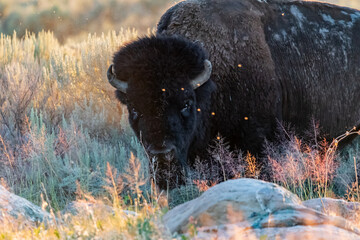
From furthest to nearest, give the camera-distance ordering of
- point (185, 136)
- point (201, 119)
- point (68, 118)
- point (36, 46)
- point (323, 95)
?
1. point (36, 46)
2. point (68, 118)
3. point (323, 95)
4. point (201, 119)
5. point (185, 136)

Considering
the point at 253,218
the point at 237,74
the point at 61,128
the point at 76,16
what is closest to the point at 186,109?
the point at 237,74

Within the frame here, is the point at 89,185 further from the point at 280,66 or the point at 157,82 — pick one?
the point at 280,66

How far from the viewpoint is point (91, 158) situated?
6562mm

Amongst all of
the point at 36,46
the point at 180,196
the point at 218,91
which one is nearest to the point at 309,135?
the point at 218,91

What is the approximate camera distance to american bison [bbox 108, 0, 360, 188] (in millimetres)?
4824

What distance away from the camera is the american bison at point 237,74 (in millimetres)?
4824

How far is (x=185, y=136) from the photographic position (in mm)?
5020

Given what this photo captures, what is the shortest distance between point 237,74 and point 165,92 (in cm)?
120

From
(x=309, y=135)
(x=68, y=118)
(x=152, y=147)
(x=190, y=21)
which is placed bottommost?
(x=68, y=118)

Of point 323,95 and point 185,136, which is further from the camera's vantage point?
point 323,95

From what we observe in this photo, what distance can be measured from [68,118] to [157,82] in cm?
366

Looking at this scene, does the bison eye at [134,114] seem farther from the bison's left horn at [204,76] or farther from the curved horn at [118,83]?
the bison's left horn at [204,76]

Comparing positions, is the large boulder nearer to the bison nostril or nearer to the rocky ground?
the rocky ground

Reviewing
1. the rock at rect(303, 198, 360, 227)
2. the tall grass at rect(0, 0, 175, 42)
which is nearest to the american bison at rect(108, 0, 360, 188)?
the rock at rect(303, 198, 360, 227)
